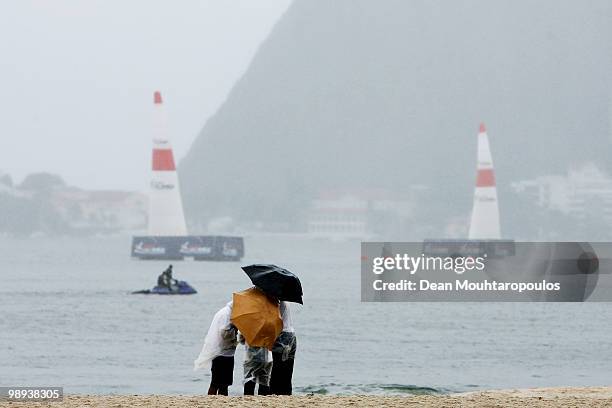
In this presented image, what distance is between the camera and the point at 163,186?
94.1 metres

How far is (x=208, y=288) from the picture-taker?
241ft

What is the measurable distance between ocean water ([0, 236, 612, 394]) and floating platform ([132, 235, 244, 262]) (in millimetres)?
29670

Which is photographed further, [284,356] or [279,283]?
[284,356]

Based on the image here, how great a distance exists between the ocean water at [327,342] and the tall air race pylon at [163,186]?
16.7 m

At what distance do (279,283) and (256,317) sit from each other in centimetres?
30

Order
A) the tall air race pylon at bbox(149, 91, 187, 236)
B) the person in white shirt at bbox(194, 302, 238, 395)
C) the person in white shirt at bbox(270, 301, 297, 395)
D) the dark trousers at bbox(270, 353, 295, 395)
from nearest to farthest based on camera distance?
1. the person in white shirt at bbox(270, 301, 297, 395)
2. the person in white shirt at bbox(194, 302, 238, 395)
3. the dark trousers at bbox(270, 353, 295, 395)
4. the tall air race pylon at bbox(149, 91, 187, 236)

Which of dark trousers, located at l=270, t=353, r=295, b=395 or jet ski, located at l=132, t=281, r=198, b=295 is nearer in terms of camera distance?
dark trousers, located at l=270, t=353, r=295, b=395

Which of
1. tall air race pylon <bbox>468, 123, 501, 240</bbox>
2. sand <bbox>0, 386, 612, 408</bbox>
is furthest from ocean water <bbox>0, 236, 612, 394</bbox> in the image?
tall air race pylon <bbox>468, 123, 501, 240</bbox>

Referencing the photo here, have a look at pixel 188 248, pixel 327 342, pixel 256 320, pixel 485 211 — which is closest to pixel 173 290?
pixel 327 342

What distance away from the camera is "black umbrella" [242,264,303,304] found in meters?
9.26

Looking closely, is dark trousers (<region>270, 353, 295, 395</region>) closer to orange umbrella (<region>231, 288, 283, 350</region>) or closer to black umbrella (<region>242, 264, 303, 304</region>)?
orange umbrella (<region>231, 288, 283, 350</region>)

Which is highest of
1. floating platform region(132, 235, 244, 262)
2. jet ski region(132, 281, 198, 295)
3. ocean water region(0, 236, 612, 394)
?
floating platform region(132, 235, 244, 262)

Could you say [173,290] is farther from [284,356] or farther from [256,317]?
[256,317]

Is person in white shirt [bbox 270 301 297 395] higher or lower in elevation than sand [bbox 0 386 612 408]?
higher
